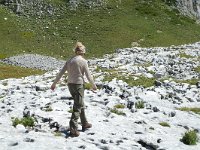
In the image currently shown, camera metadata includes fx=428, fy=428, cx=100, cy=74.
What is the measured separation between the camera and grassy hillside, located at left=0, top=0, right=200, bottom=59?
84562mm

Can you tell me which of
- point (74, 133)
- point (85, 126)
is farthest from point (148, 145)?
point (74, 133)

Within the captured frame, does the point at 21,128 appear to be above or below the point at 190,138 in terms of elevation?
above

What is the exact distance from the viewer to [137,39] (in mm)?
89625

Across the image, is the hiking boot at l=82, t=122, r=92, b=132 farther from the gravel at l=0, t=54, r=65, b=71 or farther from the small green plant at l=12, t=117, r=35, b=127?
the gravel at l=0, t=54, r=65, b=71

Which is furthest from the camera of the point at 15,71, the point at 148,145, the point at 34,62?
the point at 34,62

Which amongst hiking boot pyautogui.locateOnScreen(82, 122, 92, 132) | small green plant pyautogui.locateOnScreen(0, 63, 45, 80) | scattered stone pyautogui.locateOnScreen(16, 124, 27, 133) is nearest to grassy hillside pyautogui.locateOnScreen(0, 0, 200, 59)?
small green plant pyautogui.locateOnScreen(0, 63, 45, 80)

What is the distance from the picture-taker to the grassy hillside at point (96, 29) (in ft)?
277

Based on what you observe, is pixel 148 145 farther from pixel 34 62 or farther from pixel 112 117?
pixel 34 62

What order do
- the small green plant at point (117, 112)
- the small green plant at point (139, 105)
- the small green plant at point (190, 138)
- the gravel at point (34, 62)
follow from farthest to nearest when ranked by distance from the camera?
the gravel at point (34, 62)
the small green plant at point (139, 105)
the small green plant at point (117, 112)
the small green plant at point (190, 138)

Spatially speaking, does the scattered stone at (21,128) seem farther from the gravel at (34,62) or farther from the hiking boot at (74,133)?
the gravel at (34,62)

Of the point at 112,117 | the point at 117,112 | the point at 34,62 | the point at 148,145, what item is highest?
the point at 34,62

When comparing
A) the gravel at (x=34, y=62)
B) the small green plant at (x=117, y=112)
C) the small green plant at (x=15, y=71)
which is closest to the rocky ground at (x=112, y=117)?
the small green plant at (x=117, y=112)

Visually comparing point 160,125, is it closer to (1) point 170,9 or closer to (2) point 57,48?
(2) point 57,48

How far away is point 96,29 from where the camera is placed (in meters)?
92.4
